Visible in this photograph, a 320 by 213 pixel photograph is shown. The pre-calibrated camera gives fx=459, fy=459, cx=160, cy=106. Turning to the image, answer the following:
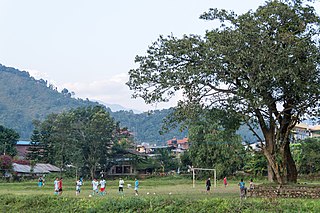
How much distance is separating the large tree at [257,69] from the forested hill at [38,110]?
115 m

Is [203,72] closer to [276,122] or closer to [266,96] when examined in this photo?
[266,96]

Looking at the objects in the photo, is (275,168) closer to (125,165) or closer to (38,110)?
(125,165)

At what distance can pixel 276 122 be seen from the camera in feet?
104

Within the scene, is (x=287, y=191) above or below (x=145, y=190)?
above

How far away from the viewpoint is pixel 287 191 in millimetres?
28094

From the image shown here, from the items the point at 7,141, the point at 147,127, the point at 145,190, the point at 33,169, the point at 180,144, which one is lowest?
the point at 145,190

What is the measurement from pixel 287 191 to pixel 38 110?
154 meters

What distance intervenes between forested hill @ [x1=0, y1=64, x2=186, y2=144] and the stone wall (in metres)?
117

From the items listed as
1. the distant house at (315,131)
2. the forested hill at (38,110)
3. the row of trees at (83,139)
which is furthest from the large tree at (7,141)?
the forested hill at (38,110)

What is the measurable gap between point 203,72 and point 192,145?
4065 cm

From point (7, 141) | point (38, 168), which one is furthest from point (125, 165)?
point (7, 141)

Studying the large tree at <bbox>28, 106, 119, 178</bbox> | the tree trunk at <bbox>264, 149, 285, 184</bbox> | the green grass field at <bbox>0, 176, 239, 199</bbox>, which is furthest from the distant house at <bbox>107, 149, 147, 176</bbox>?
the tree trunk at <bbox>264, 149, 285, 184</bbox>

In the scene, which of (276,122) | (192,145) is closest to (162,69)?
(276,122)

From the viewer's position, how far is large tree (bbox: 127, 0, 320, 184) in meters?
26.9
